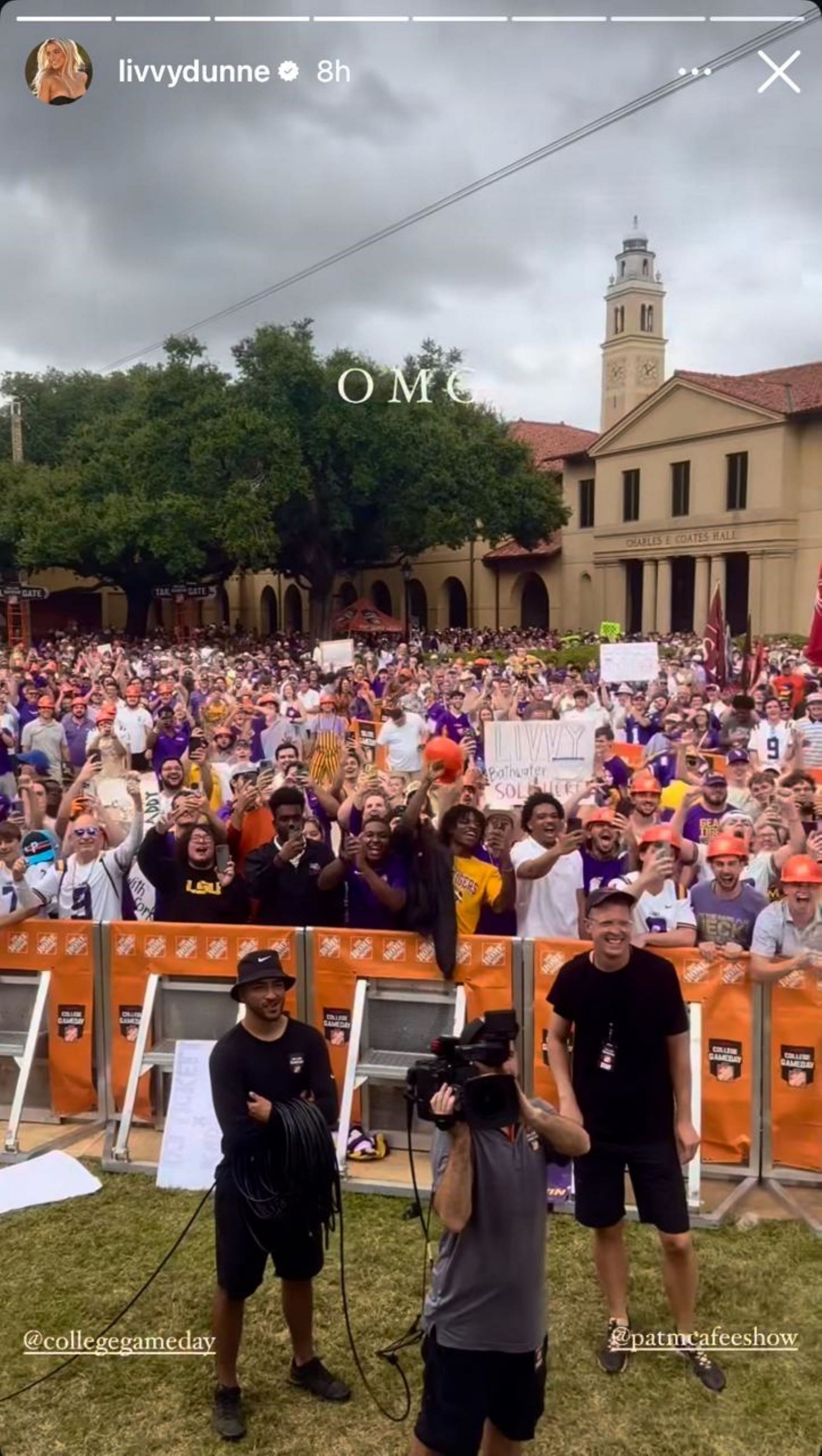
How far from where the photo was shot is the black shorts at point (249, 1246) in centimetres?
359

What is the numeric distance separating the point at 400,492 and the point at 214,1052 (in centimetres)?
1291

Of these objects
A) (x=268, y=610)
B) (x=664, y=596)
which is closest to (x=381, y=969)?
(x=268, y=610)

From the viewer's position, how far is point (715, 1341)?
3893 millimetres

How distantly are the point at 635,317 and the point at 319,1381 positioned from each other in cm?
430

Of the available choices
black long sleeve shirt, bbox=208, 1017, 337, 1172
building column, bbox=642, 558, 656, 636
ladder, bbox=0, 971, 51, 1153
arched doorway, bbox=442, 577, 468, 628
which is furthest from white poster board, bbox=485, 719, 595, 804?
building column, bbox=642, 558, 656, 636

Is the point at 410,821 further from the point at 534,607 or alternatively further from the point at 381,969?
the point at 534,607

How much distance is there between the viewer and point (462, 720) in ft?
40.2

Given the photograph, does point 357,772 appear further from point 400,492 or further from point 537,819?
point 400,492

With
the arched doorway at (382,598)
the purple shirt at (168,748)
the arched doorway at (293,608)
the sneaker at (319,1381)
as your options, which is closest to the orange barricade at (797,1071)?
the sneaker at (319,1381)

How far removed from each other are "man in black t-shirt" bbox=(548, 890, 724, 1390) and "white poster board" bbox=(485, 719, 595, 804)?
3.32 m

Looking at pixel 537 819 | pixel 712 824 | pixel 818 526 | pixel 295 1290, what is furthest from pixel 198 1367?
pixel 818 526

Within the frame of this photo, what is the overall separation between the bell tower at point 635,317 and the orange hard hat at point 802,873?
7.45ft

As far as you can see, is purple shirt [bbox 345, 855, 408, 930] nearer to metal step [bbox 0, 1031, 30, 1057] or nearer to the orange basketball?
the orange basketball

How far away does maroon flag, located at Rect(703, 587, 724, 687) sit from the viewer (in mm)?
15719
